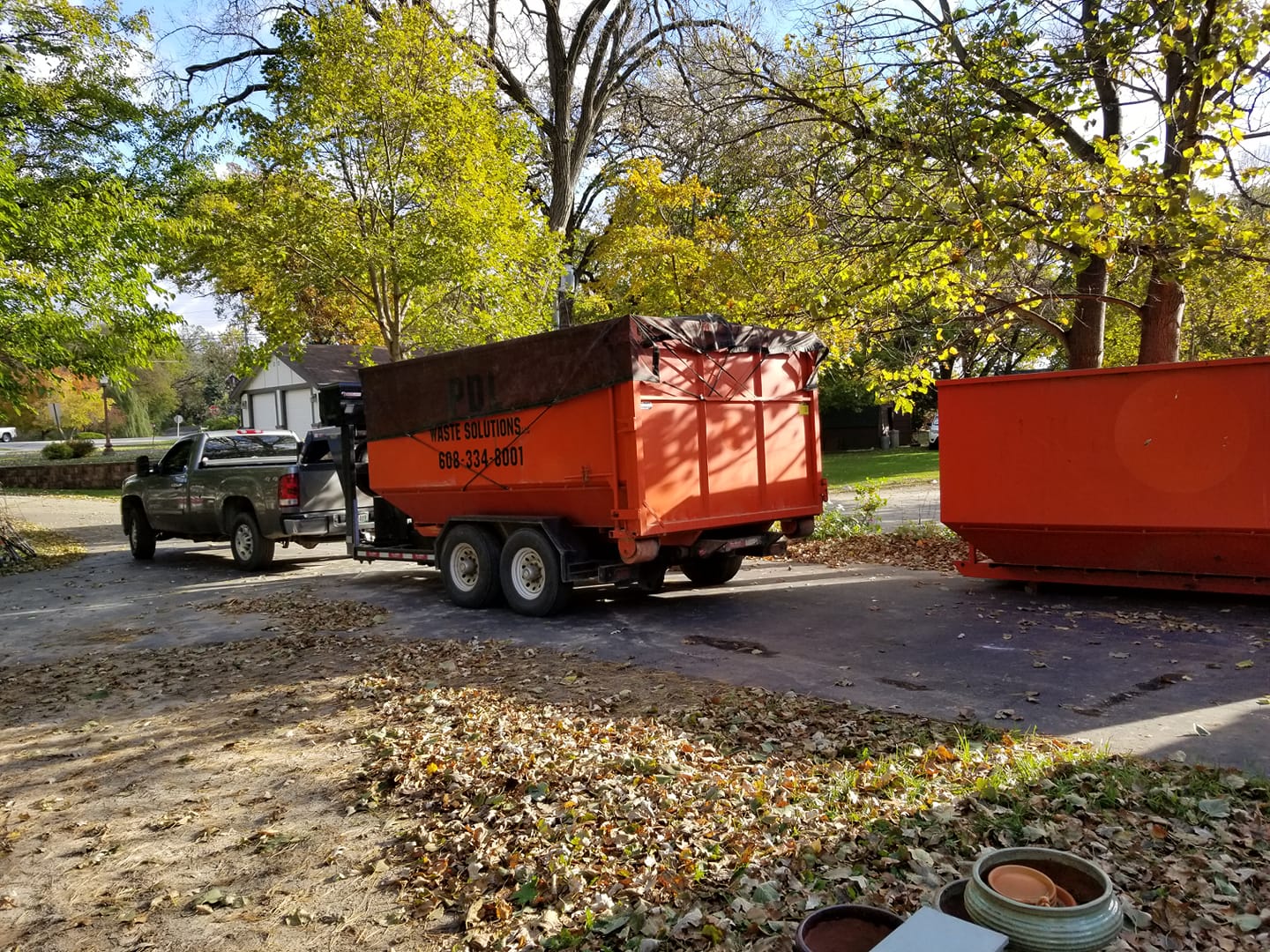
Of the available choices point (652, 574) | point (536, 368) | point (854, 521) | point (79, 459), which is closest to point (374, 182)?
point (536, 368)

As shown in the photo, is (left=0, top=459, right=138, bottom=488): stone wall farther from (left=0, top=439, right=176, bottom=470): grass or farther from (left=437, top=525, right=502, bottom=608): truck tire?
(left=437, top=525, right=502, bottom=608): truck tire

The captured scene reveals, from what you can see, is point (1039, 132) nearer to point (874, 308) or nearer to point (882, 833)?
point (874, 308)

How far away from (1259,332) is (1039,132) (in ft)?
47.5

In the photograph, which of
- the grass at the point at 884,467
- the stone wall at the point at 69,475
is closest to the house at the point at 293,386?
the stone wall at the point at 69,475

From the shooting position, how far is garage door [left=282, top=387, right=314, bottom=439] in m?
47.8

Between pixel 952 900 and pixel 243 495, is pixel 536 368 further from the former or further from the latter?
pixel 952 900

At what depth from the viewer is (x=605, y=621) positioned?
9203 millimetres

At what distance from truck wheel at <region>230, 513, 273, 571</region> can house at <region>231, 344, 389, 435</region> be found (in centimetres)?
3087

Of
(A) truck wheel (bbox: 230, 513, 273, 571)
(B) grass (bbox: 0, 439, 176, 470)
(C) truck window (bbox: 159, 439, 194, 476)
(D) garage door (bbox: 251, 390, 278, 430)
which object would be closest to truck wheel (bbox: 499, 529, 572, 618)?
(A) truck wheel (bbox: 230, 513, 273, 571)

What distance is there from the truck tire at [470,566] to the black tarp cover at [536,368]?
4.40ft

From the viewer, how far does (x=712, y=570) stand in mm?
10938

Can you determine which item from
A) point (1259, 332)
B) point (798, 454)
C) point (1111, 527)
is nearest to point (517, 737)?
point (798, 454)

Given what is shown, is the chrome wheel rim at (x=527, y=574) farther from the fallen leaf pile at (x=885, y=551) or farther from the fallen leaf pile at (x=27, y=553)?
the fallen leaf pile at (x=27, y=553)

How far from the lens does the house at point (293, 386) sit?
1770 inches
